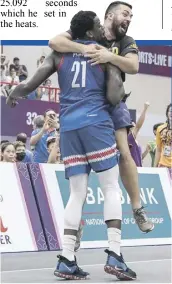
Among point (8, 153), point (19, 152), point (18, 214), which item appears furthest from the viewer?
point (19, 152)

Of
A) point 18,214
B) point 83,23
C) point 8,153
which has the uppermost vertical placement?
point 83,23

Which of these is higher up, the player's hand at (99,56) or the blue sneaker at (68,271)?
the player's hand at (99,56)

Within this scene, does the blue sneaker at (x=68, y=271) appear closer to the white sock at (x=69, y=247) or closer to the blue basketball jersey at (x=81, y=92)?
the white sock at (x=69, y=247)

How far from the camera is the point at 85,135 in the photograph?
5.02m

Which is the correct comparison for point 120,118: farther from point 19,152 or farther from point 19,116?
point 19,116

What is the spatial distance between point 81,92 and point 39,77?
15.4 inches

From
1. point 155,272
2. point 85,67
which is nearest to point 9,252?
point 155,272

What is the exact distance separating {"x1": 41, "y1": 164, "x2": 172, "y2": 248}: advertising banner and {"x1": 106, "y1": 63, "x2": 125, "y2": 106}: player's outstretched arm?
10.5 ft

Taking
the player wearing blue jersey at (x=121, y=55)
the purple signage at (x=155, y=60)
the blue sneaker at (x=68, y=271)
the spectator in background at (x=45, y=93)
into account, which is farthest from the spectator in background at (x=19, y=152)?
the purple signage at (x=155, y=60)

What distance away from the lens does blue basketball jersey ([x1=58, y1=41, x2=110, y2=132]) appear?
5.02m

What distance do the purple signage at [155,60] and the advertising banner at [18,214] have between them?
1615 cm

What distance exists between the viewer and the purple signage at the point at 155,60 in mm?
23906

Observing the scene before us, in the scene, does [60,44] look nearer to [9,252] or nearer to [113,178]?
[113,178]

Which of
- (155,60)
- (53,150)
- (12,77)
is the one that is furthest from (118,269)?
(155,60)
